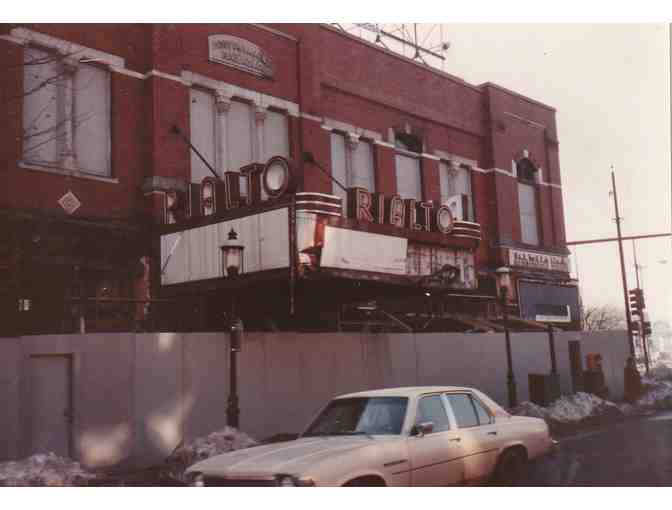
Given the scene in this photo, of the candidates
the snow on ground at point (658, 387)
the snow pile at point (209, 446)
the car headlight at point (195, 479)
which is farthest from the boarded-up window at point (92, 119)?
the snow on ground at point (658, 387)

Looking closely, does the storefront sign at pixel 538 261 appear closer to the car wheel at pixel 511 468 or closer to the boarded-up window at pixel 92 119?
the boarded-up window at pixel 92 119

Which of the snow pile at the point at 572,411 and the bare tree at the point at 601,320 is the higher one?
the bare tree at the point at 601,320

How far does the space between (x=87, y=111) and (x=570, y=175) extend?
892 centimetres

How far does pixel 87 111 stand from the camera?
12836 millimetres

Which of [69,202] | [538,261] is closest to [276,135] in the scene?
[69,202]

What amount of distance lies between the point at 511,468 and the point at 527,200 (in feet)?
49.9

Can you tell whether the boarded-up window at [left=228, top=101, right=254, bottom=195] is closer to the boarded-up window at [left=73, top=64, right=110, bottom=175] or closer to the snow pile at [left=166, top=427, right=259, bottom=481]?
the boarded-up window at [left=73, top=64, right=110, bottom=175]

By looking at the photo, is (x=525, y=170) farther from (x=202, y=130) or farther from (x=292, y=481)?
(x=292, y=481)

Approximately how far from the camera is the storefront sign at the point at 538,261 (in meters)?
20.1

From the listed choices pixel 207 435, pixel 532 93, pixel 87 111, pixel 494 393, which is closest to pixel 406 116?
pixel 532 93

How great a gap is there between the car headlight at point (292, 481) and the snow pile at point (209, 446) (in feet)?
15.3

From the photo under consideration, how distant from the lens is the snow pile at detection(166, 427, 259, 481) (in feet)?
33.4

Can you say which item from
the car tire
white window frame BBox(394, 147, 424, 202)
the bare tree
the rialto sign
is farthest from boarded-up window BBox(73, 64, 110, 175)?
the bare tree

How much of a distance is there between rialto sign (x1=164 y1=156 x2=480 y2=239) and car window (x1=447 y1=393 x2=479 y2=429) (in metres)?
4.45
